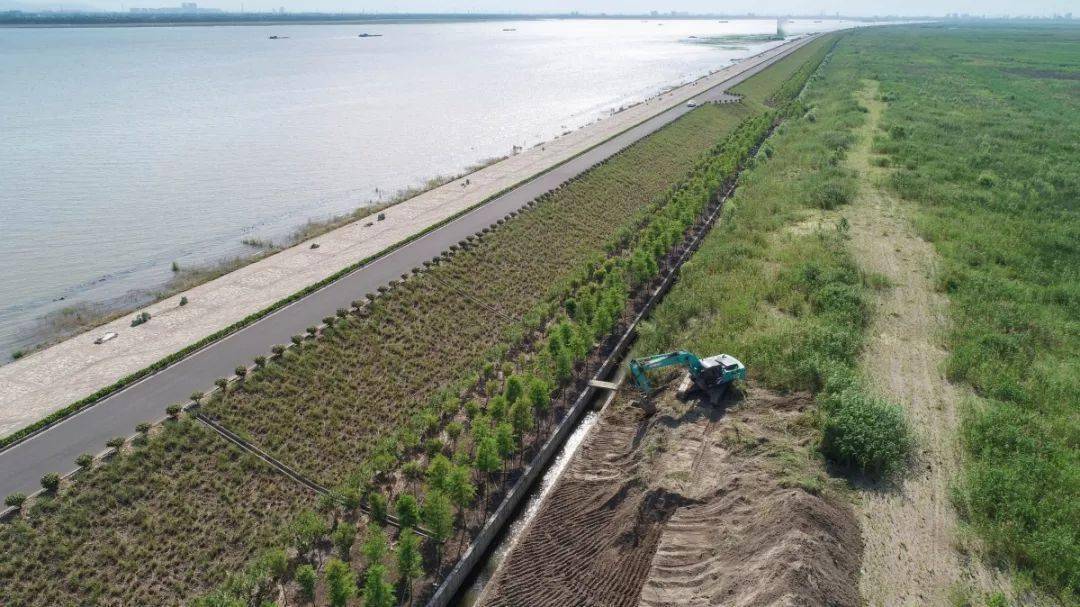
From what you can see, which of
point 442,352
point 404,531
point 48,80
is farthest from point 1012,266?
point 48,80

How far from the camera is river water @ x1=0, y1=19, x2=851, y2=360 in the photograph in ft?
130

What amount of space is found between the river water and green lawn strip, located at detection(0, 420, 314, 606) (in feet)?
50.0

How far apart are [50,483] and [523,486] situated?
14643 millimetres

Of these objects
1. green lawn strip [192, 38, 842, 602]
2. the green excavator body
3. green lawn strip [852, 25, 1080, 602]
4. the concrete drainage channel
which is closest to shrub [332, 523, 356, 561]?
green lawn strip [192, 38, 842, 602]

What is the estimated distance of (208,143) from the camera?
65438 millimetres

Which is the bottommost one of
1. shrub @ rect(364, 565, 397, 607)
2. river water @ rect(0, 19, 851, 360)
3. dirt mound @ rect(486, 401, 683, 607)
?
dirt mound @ rect(486, 401, 683, 607)

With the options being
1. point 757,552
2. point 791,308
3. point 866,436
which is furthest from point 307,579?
point 791,308

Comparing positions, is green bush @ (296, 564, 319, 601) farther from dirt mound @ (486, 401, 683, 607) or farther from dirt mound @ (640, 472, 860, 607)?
dirt mound @ (640, 472, 860, 607)

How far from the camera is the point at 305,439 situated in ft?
72.2

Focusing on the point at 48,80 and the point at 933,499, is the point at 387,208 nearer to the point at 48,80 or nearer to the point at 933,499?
the point at 933,499

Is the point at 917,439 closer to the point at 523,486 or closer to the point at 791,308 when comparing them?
the point at 791,308

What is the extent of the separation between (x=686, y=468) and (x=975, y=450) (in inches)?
405

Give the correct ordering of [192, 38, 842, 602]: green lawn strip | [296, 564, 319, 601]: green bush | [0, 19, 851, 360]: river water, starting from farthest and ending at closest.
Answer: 1. [0, 19, 851, 360]: river water
2. [192, 38, 842, 602]: green lawn strip
3. [296, 564, 319, 601]: green bush

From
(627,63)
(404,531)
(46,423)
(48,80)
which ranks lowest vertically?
(404,531)
